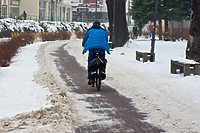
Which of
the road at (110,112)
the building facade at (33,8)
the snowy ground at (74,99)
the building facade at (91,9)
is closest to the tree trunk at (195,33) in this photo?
the snowy ground at (74,99)

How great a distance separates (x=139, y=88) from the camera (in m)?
10.1

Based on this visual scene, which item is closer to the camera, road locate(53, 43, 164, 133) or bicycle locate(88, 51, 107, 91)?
road locate(53, 43, 164, 133)

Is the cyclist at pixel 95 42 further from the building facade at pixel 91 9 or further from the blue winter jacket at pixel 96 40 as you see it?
the building facade at pixel 91 9

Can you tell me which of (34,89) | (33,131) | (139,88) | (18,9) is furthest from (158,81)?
(18,9)

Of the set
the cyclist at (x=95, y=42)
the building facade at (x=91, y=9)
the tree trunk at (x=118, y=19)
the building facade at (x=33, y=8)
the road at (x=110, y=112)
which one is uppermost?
the building facade at (x=91, y=9)

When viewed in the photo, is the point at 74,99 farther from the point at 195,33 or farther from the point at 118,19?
the point at 118,19

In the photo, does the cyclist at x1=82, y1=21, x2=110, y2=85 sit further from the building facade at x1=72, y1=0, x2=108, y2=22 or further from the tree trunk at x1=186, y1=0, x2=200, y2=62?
the building facade at x1=72, y1=0, x2=108, y2=22

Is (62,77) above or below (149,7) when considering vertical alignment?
below

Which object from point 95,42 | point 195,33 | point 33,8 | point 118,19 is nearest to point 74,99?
point 95,42

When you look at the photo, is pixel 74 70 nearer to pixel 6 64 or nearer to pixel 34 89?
pixel 6 64

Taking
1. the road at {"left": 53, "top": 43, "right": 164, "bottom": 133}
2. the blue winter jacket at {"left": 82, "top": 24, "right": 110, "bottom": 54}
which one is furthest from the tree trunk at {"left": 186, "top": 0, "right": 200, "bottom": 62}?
the blue winter jacket at {"left": 82, "top": 24, "right": 110, "bottom": 54}

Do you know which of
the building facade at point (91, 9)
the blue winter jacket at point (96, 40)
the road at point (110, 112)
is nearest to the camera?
the road at point (110, 112)

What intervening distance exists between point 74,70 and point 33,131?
28.2 ft

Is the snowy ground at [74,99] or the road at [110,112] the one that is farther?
the snowy ground at [74,99]
